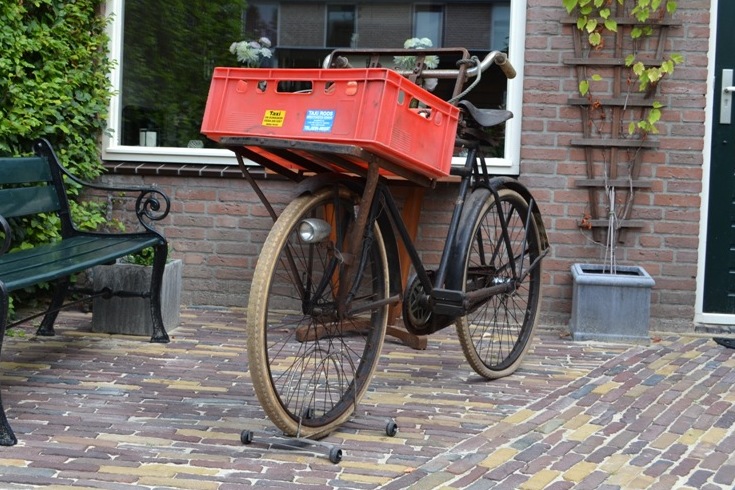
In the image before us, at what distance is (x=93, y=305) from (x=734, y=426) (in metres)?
3.34

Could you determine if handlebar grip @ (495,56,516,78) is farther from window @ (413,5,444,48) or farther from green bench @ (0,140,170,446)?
green bench @ (0,140,170,446)

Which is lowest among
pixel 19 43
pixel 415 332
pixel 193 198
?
pixel 415 332

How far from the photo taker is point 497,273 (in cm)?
503

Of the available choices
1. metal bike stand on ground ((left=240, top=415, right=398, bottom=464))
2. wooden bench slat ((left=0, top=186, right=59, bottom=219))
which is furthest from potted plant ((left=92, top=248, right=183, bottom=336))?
metal bike stand on ground ((left=240, top=415, right=398, bottom=464))

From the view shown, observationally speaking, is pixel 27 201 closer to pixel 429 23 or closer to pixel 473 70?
pixel 473 70

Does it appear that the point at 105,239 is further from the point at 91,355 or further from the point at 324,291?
the point at 324,291

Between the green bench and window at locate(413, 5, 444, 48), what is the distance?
199 centimetres

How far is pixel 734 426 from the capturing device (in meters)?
4.34

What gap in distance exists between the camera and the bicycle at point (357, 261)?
12.2 ft

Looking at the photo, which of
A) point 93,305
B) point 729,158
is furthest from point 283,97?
point 729,158

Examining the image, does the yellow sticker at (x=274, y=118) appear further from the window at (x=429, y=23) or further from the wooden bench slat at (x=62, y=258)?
the window at (x=429, y=23)

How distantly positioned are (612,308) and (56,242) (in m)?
2.98

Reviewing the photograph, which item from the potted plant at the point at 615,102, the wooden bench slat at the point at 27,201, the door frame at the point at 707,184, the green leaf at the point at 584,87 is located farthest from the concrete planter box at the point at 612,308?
the wooden bench slat at the point at 27,201

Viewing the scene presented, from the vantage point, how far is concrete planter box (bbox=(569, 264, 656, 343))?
5.93 metres
